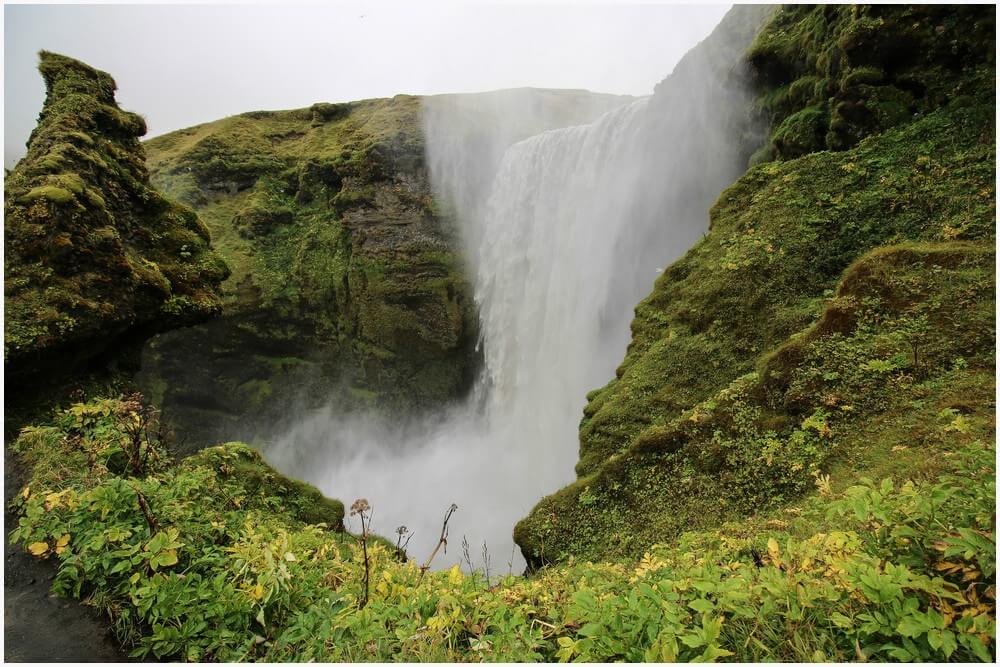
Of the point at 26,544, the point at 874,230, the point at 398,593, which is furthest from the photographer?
the point at 874,230

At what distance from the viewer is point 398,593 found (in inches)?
123

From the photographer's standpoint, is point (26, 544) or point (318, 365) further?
point (318, 365)

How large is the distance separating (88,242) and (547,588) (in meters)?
7.80

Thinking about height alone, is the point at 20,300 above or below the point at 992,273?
above

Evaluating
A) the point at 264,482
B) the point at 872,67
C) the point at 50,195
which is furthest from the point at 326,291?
the point at 872,67

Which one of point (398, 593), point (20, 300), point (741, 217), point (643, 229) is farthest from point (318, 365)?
point (398, 593)

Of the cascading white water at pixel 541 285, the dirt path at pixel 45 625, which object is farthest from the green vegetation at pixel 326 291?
the dirt path at pixel 45 625

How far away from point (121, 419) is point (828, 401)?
8019 mm

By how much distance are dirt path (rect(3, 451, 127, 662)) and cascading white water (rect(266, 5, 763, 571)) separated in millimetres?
10282

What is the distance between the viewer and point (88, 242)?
6.83 m

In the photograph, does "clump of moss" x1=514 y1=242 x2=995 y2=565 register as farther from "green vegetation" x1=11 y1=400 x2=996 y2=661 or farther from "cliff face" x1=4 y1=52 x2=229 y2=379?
"cliff face" x1=4 y1=52 x2=229 y2=379

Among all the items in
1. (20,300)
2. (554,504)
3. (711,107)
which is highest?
(711,107)

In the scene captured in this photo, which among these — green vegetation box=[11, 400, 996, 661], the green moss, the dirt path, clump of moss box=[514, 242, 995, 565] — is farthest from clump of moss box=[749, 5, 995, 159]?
the green moss

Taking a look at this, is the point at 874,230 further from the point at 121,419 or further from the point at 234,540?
the point at 121,419
